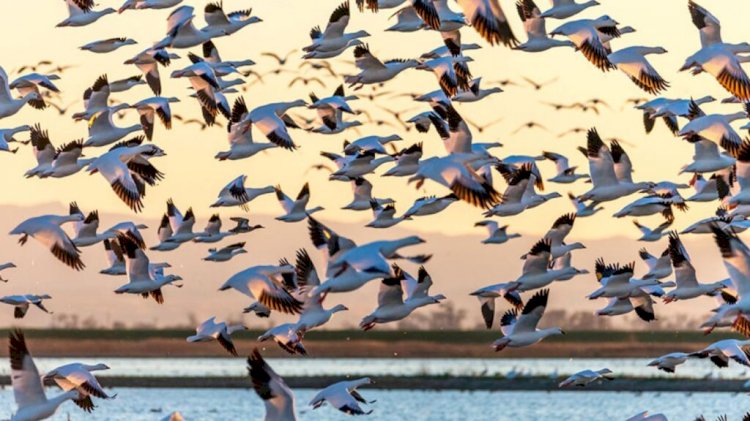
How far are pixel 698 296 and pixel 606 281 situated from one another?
1251 millimetres

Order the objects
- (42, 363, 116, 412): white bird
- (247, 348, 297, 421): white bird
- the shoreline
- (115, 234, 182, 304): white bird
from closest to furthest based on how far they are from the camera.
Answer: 1. (247, 348, 297, 421): white bird
2. (42, 363, 116, 412): white bird
3. (115, 234, 182, 304): white bird
4. the shoreline

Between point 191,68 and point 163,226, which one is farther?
point 163,226

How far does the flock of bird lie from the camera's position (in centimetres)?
1897

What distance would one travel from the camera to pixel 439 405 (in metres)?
41.5

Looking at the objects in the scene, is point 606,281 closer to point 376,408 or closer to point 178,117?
point 178,117

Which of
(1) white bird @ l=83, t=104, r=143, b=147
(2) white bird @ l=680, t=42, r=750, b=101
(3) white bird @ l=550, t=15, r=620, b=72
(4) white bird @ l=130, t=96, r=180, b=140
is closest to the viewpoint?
(2) white bird @ l=680, t=42, r=750, b=101

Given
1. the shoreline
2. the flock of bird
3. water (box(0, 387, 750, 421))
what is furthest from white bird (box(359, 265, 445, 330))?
the shoreline

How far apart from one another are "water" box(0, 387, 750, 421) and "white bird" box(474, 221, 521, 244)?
11278 mm

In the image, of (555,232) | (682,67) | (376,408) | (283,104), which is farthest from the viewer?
(376,408)

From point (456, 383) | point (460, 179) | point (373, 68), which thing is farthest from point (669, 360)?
point (456, 383)

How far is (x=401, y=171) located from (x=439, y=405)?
20807 mm

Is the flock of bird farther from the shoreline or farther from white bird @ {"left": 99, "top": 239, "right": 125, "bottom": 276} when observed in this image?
the shoreline

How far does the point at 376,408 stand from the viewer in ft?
133

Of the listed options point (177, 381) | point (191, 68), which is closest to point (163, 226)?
point (191, 68)
